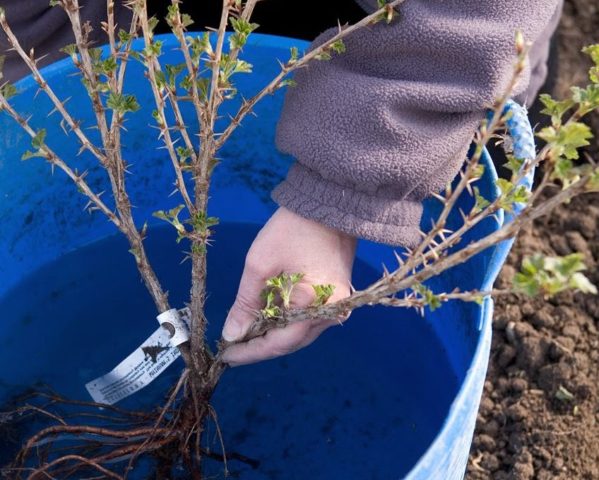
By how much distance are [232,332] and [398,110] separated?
405 mm

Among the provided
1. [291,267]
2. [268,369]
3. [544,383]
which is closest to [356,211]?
[291,267]

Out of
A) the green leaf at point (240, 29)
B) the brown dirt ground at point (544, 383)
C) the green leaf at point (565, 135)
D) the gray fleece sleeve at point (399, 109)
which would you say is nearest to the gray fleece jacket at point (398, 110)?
the gray fleece sleeve at point (399, 109)

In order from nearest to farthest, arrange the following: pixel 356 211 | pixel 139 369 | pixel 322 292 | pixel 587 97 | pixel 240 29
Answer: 1. pixel 587 97
2. pixel 240 29
3. pixel 322 292
4. pixel 356 211
5. pixel 139 369

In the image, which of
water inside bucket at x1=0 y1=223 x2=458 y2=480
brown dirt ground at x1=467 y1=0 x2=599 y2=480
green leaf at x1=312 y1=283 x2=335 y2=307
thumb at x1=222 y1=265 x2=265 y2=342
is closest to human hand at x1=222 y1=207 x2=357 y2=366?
thumb at x1=222 y1=265 x2=265 y2=342

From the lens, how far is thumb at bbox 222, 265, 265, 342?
1114 millimetres

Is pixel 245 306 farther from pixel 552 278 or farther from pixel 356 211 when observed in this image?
pixel 552 278

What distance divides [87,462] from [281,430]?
1.36ft

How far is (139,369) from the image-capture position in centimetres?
134

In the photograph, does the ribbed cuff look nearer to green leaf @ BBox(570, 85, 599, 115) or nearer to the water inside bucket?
green leaf @ BBox(570, 85, 599, 115)

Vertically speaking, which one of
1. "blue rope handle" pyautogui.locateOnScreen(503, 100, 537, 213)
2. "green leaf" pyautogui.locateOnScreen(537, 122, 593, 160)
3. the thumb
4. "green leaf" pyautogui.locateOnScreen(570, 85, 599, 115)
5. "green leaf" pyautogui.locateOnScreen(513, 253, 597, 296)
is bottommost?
the thumb

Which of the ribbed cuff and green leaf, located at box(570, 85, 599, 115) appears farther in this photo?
the ribbed cuff

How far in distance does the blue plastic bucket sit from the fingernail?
401 millimetres

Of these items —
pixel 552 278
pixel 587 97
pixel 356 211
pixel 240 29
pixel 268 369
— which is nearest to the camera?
pixel 552 278

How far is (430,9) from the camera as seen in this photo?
103cm
